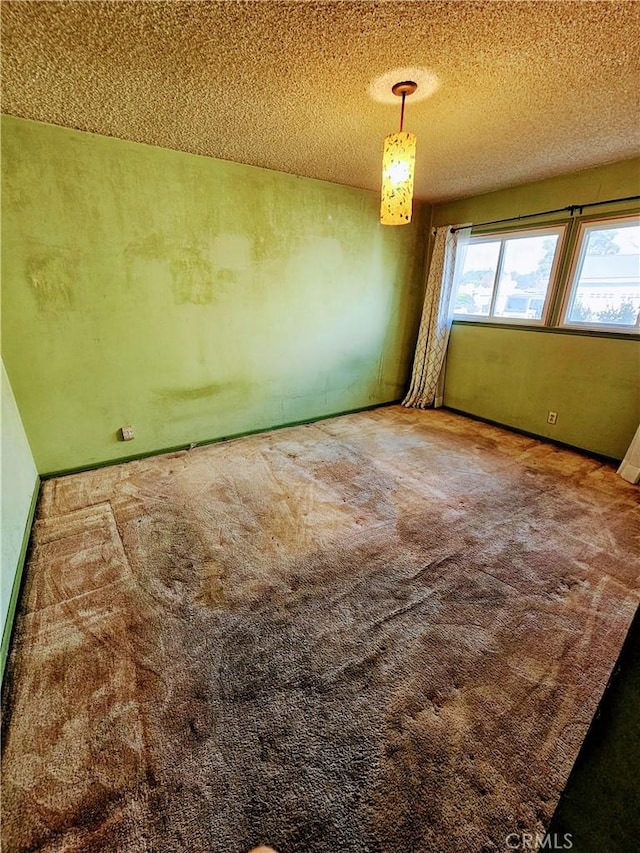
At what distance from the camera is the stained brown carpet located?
98 cm

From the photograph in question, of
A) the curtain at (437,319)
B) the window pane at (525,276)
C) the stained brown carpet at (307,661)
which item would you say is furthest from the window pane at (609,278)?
the stained brown carpet at (307,661)

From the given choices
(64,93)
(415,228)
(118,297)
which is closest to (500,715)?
(118,297)

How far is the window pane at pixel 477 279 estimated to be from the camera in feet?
12.2

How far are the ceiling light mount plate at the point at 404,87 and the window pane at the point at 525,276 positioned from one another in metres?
2.16

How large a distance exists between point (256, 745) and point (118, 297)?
9.30 feet

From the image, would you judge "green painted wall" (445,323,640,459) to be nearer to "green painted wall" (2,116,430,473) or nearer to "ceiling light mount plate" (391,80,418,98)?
"green painted wall" (2,116,430,473)

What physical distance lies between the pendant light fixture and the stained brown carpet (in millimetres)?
1771

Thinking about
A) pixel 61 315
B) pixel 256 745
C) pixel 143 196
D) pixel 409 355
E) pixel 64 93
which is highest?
pixel 64 93

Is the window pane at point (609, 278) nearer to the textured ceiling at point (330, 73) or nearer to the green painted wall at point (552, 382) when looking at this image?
the green painted wall at point (552, 382)

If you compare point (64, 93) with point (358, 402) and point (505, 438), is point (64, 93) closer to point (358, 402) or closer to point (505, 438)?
point (358, 402)

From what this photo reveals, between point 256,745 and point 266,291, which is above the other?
point 266,291

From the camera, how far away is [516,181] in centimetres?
321

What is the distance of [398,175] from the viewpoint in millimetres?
1798

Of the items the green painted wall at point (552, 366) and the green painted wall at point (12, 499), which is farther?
the green painted wall at point (552, 366)
